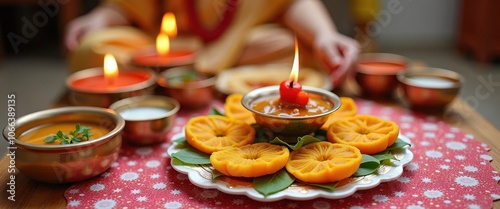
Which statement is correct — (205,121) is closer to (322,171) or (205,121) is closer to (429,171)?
(322,171)

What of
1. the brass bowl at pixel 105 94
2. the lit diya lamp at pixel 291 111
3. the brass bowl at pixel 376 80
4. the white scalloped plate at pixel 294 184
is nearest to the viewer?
the white scalloped plate at pixel 294 184

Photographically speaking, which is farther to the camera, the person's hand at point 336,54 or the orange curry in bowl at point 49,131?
the person's hand at point 336,54

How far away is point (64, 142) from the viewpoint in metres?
0.89

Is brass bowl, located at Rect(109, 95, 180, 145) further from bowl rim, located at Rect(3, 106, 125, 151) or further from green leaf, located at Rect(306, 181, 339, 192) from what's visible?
green leaf, located at Rect(306, 181, 339, 192)

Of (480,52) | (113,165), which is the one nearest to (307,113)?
(113,165)

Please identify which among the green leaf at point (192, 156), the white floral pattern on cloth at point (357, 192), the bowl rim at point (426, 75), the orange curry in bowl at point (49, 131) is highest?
the orange curry in bowl at point (49, 131)

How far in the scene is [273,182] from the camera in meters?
0.84

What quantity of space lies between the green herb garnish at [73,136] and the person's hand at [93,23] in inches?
28.3

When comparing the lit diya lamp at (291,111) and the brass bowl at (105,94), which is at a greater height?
the lit diya lamp at (291,111)

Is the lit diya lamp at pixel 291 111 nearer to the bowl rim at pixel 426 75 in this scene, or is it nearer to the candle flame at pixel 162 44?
the bowl rim at pixel 426 75

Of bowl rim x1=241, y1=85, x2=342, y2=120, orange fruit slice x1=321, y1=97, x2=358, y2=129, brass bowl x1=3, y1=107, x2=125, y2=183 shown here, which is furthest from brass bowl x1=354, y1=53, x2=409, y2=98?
brass bowl x1=3, y1=107, x2=125, y2=183

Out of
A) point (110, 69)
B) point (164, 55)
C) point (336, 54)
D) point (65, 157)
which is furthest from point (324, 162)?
point (164, 55)

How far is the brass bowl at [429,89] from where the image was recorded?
1229mm

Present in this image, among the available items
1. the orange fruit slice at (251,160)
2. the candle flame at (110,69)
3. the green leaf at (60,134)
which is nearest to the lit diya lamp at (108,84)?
the candle flame at (110,69)
